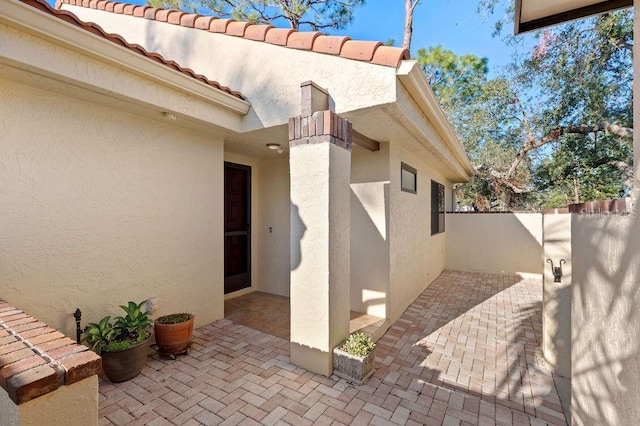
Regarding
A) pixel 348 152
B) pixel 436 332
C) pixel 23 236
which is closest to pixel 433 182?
pixel 436 332

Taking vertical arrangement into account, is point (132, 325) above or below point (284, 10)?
below

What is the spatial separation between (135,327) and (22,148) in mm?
2800

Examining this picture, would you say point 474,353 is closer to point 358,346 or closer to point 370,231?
point 358,346

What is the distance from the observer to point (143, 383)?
12.4 feet

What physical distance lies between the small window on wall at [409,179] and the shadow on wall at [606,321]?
4.11 metres

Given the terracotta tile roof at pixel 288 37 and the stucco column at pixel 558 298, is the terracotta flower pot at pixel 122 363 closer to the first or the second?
the terracotta tile roof at pixel 288 37

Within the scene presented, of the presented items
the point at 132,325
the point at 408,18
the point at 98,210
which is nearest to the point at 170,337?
the point at 132,325

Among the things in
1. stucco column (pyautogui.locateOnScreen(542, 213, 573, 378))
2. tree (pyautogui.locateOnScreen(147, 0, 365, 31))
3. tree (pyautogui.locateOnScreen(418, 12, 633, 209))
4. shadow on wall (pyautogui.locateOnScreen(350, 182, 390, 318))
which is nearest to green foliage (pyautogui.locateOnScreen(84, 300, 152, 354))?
shadow on wall (pyautogui.locateOnScreen(350, 182, 390, 318))

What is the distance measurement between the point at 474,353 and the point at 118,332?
5583 millimetres

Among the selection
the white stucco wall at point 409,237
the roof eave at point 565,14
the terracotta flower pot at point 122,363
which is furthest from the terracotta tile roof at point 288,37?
the terracotta flower pot at point 122,363

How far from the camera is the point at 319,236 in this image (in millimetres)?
3895

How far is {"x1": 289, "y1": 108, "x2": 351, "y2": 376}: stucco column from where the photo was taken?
3.85 meters

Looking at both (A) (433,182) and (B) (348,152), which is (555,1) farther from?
(A) (433,182)

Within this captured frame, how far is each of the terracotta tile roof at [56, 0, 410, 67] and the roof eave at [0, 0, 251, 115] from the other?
4.49 feet
